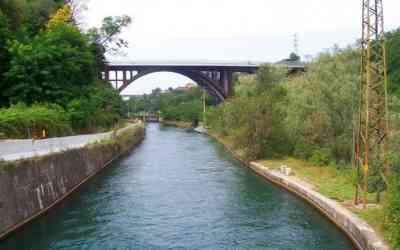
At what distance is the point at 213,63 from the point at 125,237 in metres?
56.5

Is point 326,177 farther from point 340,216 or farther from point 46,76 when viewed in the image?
point 46,76

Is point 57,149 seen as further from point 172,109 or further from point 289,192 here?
point 172,109

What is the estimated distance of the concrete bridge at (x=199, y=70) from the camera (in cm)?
7094

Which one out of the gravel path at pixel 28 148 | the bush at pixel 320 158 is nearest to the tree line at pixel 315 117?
the bush at pixel 320 158

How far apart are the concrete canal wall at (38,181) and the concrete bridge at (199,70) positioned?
38932 mm

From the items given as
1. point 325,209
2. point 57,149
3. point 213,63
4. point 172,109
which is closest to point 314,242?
point 325,209

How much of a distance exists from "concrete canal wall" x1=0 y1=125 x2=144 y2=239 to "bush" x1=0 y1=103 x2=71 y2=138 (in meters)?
3.26

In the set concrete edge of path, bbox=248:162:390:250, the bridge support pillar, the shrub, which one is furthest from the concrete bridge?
concrete edge of path, bbox=248:162:390:250

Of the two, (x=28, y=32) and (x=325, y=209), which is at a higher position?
(x=28, y=32)

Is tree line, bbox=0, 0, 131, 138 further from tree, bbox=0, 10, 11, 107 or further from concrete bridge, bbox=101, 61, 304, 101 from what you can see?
concrete bridge, bbox=101, 61, 304, 101

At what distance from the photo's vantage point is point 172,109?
13175 cm

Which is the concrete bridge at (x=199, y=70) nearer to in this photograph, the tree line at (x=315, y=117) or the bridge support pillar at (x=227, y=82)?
the bridge support pillar at (x=227, y=82)

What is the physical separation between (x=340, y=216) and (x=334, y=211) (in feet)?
2.62

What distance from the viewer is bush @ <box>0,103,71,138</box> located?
2842 cm
